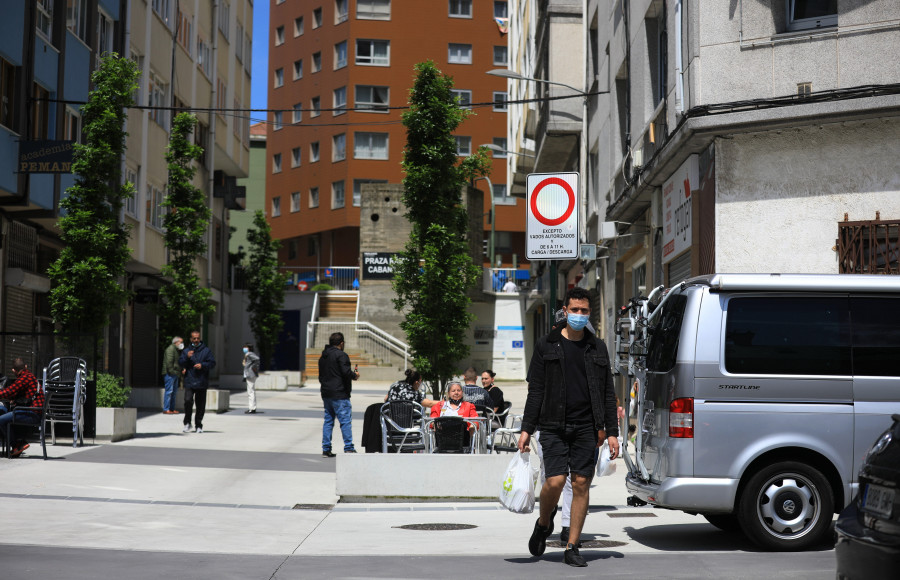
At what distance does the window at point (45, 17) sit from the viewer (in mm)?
23781

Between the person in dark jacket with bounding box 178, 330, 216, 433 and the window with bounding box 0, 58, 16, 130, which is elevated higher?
the window with bounding box 0, 58, 16, 130

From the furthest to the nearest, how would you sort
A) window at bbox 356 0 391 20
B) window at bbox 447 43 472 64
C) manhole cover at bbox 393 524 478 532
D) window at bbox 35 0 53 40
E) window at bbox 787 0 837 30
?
window at bbox 447 43 472 64 → window at bbox 356 0 391 20 → window at bbox 35 0 53 40 → window at bbox 787 0 837 30 → manhole cover at bbox 393 524 478 532

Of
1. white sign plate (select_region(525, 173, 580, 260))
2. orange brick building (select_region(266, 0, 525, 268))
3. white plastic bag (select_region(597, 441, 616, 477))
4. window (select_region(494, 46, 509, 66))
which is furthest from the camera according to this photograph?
window (select_region(494, 46, 509, 66))

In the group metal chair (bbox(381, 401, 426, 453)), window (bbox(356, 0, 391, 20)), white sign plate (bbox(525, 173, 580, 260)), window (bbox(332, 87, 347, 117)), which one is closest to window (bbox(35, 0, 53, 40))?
metal chair (bbox(381, 401, 426, 453))

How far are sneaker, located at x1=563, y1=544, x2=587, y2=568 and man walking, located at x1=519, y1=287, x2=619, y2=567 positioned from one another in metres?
0.05

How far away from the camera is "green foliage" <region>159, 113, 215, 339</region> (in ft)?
92.7

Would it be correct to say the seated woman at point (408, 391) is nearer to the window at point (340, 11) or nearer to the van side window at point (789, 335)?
the van side window at point (789, 335)

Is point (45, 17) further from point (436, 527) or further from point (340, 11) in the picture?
point (340, 11)

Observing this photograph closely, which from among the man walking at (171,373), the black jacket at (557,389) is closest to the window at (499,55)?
the man walking at (171,373)

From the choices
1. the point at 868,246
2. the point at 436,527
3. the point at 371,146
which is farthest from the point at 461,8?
the point at 436,527

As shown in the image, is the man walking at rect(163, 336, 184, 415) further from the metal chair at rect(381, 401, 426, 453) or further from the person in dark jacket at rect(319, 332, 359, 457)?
the metal chair at rect(381, 401, 426, 453)

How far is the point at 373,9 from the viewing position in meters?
68.4

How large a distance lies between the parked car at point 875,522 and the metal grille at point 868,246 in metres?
9.24

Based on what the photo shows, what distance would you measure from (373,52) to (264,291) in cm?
2411
